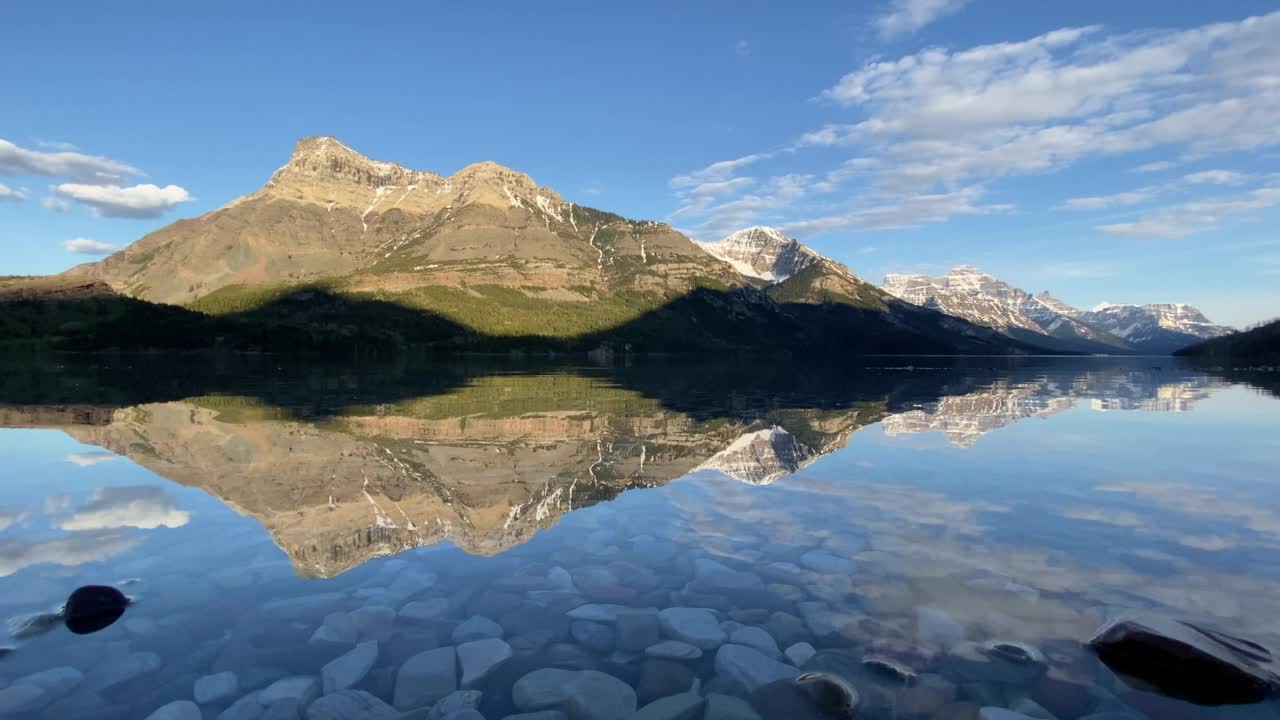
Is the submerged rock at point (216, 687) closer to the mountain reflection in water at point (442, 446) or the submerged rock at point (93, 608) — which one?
the submerged rock at point (93, 608)

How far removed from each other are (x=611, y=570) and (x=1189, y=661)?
32.7 ft

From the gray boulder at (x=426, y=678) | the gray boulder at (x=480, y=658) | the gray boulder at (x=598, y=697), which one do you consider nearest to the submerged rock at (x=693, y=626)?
the gray boulder at (x=598, y=697)

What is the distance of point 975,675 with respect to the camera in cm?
931

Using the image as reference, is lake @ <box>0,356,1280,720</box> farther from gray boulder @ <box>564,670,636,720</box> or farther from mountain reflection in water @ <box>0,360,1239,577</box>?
mountain reflection in water @ <box>0,360,1239,577</box>

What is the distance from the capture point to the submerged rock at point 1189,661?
8812 mm

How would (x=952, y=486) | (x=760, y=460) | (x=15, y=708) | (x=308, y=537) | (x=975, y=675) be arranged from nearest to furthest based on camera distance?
1. (x=15, y=708)
2. (x=975, y=675)
3. (x=308, y=537)
4. (x=952, y=486)
5. (x=760, y=460)

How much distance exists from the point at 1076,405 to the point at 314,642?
209 ft

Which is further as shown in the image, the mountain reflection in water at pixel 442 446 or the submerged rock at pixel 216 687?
the mountain reflection in water at pixel 442 446

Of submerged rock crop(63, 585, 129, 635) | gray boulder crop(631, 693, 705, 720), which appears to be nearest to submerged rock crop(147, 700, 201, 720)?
submerged rock crop(63, 585, 129, 635)

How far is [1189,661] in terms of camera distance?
9.40 meters

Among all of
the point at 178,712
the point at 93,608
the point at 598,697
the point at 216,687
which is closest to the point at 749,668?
the point at 598,697

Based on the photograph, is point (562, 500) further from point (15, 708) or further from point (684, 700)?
point (15, 708)

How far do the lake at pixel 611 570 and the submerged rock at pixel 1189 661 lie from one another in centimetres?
29

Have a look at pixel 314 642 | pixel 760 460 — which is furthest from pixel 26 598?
pixel 760 460
